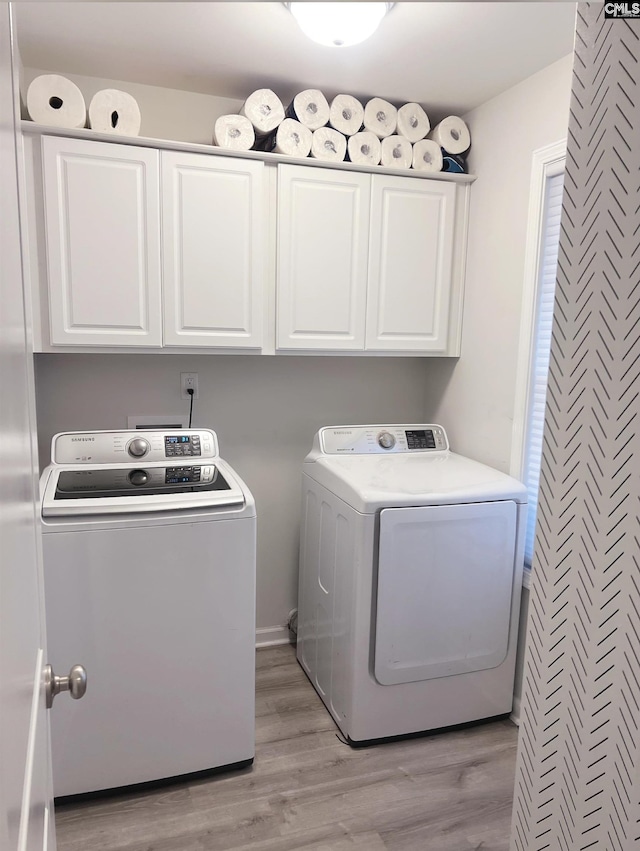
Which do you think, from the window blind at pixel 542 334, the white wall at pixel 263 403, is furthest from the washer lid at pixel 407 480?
the white wall at pixel 263 403

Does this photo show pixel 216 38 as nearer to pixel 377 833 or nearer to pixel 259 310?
pixel 259 310

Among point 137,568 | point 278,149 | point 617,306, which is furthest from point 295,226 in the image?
point 617,306

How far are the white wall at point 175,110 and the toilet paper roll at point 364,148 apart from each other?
0.54 m

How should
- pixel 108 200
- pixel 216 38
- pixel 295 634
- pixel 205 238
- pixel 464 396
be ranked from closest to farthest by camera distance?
1. pixel 216 38
2. pixel 108 200
3. pixel 205 238
4. pixel 464 396
5. pixel 295 634

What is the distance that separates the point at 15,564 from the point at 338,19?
5.98ft

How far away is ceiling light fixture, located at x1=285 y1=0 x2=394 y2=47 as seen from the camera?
172cm

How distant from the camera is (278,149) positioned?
93.4 inches

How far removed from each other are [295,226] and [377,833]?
218cm

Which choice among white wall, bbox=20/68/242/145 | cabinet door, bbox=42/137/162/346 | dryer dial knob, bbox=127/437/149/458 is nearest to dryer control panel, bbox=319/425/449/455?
dryer dial knob, bbox=127/437/149/458

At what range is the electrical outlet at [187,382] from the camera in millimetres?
2695

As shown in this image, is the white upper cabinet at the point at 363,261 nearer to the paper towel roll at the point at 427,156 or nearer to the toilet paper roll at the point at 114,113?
the paper towel roll at the point at 427,156

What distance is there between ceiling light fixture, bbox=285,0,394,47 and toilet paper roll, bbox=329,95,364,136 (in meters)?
0.54

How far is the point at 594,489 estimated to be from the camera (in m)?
0.76

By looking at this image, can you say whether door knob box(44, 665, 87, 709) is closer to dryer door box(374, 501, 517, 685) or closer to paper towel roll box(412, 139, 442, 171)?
dryer door box(374, 501, 517, 685)
